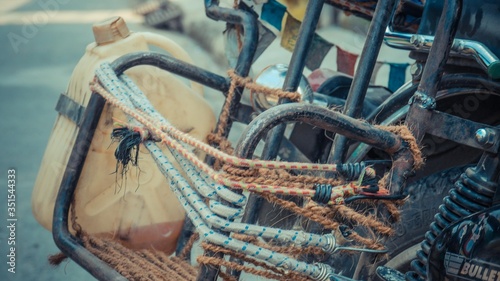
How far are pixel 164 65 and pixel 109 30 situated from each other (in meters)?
0.34

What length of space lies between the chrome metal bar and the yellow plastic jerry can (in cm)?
73

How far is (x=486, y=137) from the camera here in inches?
50.8

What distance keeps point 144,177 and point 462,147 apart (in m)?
0.96

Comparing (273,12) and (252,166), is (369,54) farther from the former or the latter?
(273,12)

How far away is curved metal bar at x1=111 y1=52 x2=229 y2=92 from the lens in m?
1.89

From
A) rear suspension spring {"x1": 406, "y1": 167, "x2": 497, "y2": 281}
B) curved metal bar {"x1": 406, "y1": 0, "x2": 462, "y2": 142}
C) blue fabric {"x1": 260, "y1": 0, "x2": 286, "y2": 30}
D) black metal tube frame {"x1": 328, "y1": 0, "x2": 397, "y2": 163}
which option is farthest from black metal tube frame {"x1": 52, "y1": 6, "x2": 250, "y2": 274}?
rear suspension spring {"x1": 406, "y1": 167, "x2": 497, "y2": 281}

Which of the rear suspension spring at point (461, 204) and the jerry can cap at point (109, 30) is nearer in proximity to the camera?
the rear suspension spring at point (461, 204)

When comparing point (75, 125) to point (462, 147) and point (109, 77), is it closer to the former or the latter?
point (109, 77)

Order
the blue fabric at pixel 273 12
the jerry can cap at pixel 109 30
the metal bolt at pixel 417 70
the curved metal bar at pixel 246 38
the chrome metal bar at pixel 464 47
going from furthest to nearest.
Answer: the blue fabric at pixel 273 12, the jerry can cap at pixel 109 30, the curved metal bar at pixel 246 38, the metal bolt at pixel 417 70, the chrome metal bar at pixel 464 47

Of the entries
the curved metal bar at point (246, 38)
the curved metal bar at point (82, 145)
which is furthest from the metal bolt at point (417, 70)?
the curved metal bar at point (82, 145)

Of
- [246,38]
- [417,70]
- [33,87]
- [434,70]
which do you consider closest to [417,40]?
[417,70]

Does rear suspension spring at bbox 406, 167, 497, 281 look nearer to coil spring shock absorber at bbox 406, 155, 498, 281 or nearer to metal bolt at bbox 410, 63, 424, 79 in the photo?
coil spring shock absorber at bbox 406, 155, 498, 281

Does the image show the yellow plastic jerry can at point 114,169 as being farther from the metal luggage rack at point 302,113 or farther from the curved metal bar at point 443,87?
the curved metal bar at point 443,87

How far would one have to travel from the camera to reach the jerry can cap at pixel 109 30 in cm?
213
